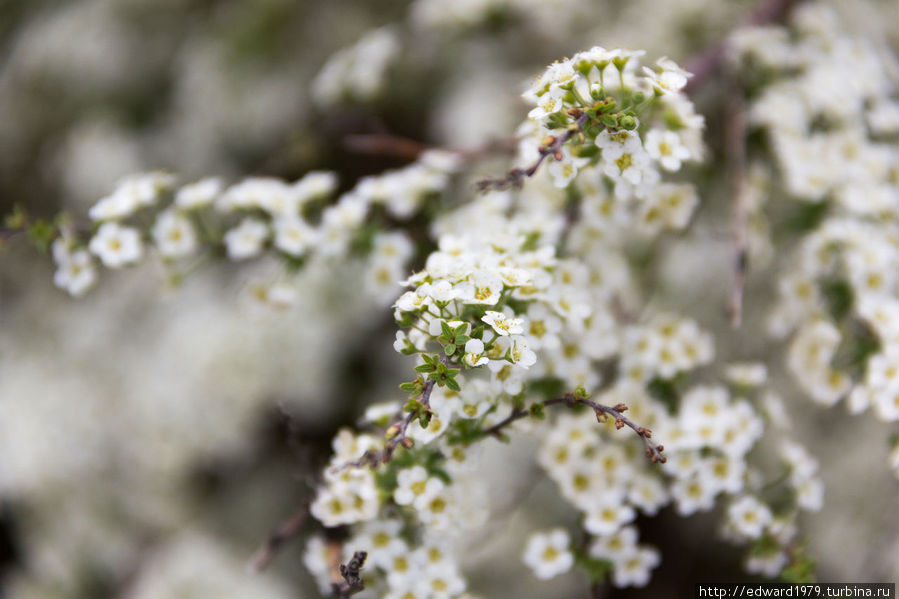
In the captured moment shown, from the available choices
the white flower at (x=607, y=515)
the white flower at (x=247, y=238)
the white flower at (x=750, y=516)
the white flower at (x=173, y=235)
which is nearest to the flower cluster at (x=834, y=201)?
the white flower at (x=750, y=516)

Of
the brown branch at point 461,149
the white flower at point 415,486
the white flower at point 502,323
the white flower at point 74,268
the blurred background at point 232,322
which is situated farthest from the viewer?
the blurred background at point 232,322

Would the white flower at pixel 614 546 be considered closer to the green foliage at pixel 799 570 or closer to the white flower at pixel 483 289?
the green foliage at pixel 799 570

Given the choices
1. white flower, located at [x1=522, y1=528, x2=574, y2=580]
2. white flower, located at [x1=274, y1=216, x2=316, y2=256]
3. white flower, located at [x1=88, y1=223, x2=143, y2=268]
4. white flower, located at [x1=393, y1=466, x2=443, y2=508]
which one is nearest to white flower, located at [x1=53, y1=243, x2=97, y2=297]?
white flower, located at [x1=88, y1=223, x2=143, y2=268]

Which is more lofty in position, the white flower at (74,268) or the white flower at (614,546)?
the white flower at (74,268)

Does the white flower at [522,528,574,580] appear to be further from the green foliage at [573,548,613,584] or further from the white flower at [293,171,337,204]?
the white flower at [293,171,337,204]

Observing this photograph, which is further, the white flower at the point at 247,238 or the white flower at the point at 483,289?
the white flower at the point at 247,238

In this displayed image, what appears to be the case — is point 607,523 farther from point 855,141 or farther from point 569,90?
point 855,141

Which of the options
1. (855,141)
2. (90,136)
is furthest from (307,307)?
(855,141)
